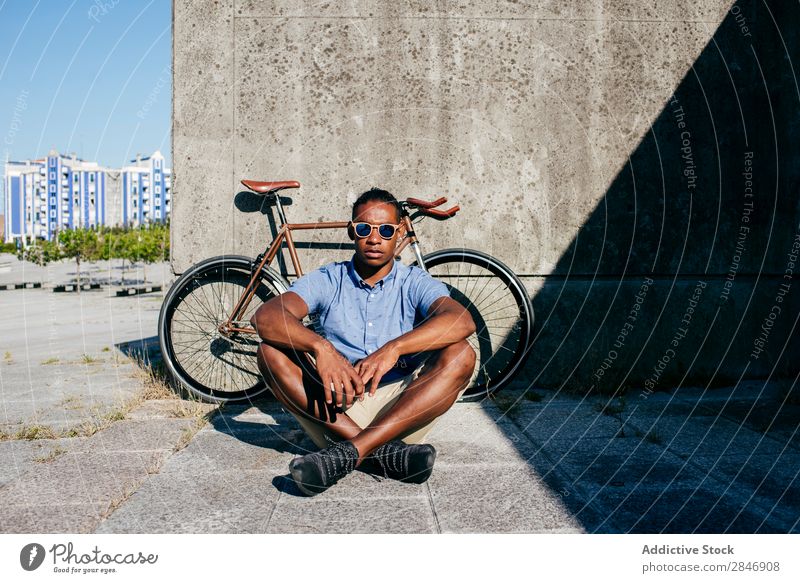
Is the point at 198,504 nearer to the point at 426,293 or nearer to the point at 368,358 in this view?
the point at 368,358

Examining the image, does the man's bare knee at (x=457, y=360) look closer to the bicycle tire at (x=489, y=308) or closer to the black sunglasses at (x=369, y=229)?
the black sunglasses at (x=369, y=229)

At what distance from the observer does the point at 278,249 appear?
5285 millimetres

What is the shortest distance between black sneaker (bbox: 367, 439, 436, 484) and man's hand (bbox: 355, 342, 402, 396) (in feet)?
0.90

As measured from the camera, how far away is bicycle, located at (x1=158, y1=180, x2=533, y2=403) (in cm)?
516

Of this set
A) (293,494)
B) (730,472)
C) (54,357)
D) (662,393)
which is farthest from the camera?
(54,357)

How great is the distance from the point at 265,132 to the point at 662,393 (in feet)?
10.9

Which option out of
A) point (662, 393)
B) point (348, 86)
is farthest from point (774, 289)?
point (348, 86)

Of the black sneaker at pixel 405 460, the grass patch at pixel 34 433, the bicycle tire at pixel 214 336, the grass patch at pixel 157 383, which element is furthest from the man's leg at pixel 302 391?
the grass patch at pixel 157 383

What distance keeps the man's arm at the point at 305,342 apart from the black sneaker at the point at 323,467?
0.21 m

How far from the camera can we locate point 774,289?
18.2 ft

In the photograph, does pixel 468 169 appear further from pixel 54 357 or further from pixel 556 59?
pixel 54 357

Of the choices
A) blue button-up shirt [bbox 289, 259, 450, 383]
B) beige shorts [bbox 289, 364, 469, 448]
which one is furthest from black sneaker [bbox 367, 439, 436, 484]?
blue button-up shirt [bbox 289, 259, 450, 383]

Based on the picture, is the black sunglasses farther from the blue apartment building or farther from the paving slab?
the blue apartment building

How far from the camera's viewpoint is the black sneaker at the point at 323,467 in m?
3.03
